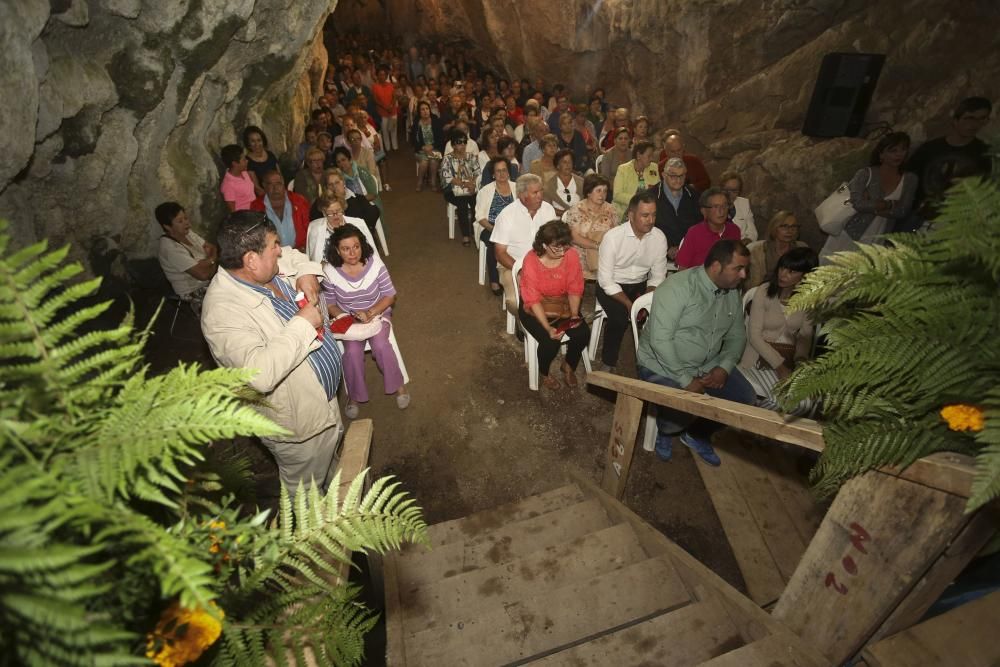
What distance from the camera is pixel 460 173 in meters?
7.12

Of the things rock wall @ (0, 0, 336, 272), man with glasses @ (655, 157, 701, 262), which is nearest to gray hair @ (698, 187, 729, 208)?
man with glasses @ (655, 157, 701, 262)

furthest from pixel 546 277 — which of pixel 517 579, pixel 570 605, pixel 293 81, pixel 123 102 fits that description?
pixel 293 81

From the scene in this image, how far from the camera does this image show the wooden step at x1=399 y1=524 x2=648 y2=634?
7.76ft

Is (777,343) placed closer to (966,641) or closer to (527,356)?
(527,356)

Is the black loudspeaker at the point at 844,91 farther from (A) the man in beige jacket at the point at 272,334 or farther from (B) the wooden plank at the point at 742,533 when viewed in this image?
(A) the man in beige jacket at the point at 272,334

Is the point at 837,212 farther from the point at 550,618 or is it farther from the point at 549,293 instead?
the point at 550,618

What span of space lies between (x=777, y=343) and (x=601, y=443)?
5.50 ft

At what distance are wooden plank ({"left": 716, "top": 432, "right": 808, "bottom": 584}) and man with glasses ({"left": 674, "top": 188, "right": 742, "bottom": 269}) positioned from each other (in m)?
1.76

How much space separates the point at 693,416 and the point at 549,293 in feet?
5.40

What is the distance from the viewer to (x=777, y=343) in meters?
3.77

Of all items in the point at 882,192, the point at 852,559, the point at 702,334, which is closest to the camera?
the point at 852,559

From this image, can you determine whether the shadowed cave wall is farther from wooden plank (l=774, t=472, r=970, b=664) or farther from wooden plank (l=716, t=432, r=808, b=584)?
wooden plank (l=774, t=472, r=970, b=664)

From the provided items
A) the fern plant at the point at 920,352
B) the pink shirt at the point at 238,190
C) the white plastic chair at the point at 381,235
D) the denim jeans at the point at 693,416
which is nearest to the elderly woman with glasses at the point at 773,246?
the denim jeans at the point at 693,416

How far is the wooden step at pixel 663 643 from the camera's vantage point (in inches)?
78.2
